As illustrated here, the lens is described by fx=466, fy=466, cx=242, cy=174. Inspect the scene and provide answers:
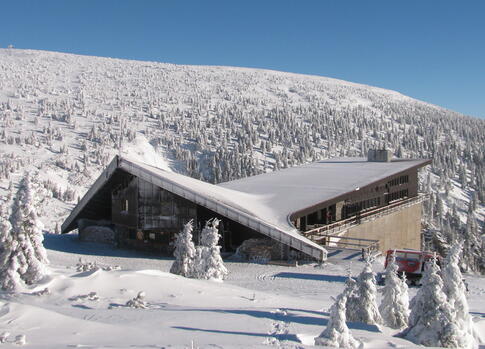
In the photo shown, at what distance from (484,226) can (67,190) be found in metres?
84.5

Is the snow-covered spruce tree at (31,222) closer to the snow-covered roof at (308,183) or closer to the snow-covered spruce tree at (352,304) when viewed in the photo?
the snow-covered spruce tree at (352,304)

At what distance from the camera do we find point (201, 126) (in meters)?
→ 113

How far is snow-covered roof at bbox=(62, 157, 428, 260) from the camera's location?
2473 cm

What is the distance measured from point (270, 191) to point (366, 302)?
2231cm

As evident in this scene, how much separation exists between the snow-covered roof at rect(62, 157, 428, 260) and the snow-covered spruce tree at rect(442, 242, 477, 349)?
1127 cm

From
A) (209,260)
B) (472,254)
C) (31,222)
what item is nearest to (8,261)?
(31,222)

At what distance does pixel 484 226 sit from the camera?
9875cm

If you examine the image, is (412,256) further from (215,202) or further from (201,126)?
(201,126)

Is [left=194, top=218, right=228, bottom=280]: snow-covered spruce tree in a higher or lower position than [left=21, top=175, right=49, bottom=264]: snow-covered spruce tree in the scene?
lower

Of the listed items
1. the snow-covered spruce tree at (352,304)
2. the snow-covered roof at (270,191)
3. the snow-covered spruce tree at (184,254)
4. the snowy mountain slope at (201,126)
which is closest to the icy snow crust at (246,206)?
the snow-covered roof at (270,191)

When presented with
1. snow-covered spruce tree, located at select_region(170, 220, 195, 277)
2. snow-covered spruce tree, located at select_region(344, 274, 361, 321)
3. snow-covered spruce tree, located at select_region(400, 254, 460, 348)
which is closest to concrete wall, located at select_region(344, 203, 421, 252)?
snow-covered spruce tree, located at select_region(170, 220, 195, 277)

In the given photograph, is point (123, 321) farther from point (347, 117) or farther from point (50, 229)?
point (347, 117)

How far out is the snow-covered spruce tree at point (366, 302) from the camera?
12078mm

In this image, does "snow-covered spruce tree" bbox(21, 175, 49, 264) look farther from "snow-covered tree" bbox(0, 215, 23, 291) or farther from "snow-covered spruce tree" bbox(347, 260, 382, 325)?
"snow-covered spruce tree" bbox(347, 260, 382, 325)
